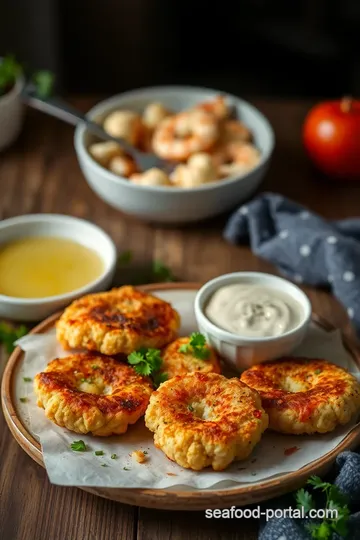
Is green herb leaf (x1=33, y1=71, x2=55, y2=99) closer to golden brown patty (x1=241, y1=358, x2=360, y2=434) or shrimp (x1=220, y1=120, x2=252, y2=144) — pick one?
shrimp (x1=220, y1=120, x2=252, y2=144)

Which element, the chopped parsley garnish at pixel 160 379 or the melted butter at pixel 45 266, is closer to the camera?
the chopped parsley garnish at pixel 160 379

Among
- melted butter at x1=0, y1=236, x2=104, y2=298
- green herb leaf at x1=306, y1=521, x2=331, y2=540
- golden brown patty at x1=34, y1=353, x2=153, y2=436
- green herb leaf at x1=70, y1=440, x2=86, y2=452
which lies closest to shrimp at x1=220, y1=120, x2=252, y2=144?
melted butter at x1=0, y1=236, x2=104, y2=298

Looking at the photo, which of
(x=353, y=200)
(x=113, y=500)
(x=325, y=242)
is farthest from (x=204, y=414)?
(x=353, y=200)

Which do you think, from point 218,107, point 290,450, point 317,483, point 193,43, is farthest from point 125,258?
point 193,43

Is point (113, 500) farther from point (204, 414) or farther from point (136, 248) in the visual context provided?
point (136, 248)

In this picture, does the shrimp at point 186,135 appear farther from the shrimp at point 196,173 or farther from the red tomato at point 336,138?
the red tomato at point 336,138

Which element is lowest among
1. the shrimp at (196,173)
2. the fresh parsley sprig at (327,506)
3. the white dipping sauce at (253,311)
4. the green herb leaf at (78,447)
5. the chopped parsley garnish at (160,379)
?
the shrimp at (196,173)

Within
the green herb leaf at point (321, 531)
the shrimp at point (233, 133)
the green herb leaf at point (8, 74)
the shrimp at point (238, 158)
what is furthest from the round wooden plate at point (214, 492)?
the green herb leaf at point (8, 74)
